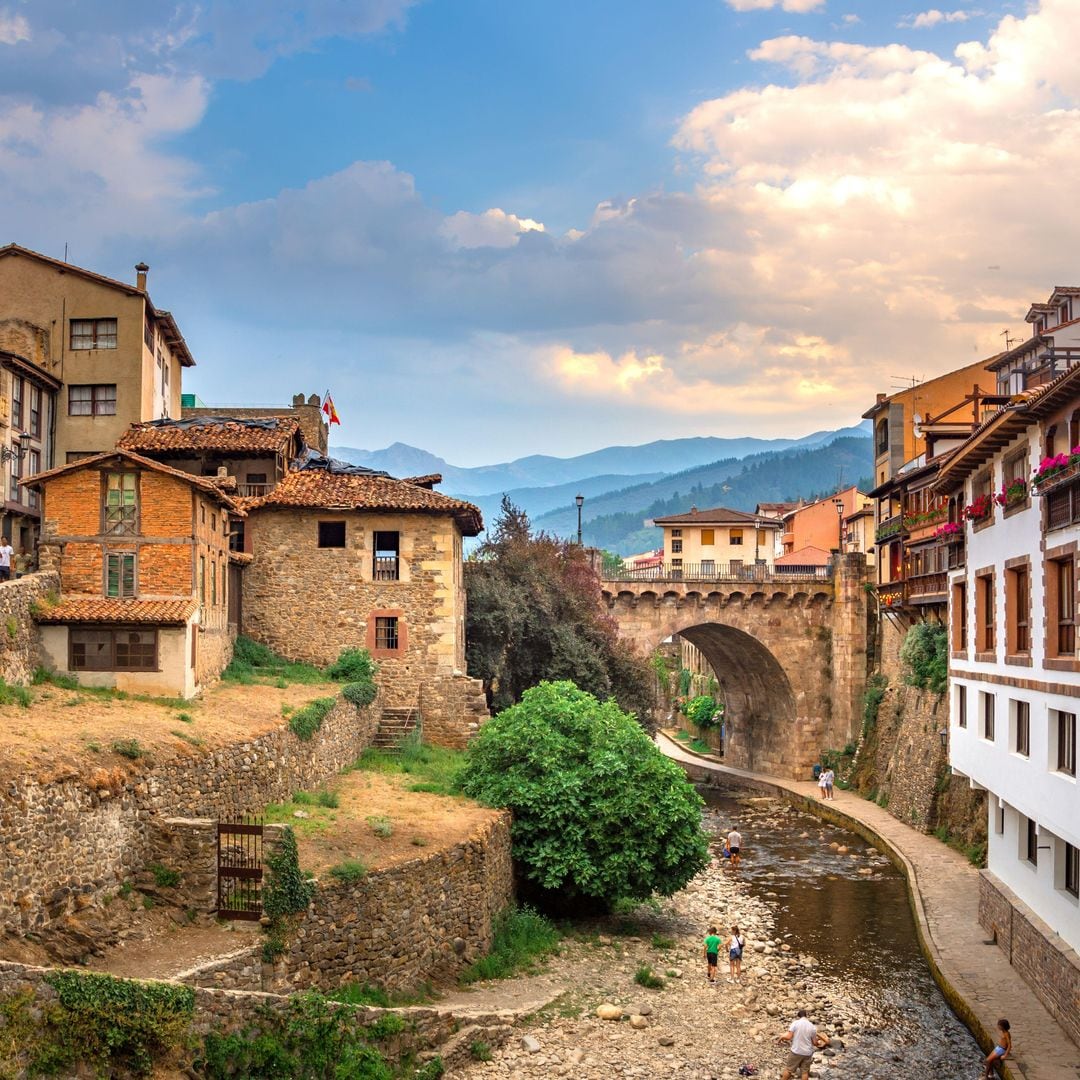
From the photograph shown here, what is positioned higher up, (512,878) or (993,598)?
(993,598)

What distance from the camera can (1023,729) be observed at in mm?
23312

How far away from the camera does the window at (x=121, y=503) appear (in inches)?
1070

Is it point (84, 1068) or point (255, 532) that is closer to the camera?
point (84, 1068)

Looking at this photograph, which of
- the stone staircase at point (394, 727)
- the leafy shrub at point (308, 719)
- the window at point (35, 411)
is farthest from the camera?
the window at point (35, 411)

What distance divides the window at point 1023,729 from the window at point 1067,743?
1714 mm

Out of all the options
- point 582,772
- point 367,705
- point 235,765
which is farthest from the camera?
point 367,705

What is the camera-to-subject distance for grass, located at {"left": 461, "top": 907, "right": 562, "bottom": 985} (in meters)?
23.1

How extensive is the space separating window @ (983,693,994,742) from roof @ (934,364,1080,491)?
519 centimetres

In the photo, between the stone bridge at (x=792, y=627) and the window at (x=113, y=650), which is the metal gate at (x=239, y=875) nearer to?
the window at (x=113, y=650)

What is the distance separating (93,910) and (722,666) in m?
51.9

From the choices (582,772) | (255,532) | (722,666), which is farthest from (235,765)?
(722,666)

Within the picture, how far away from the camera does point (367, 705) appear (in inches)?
1291

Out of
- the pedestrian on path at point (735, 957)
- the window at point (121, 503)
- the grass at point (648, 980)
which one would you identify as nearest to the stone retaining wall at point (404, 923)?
the grass at point (648, 980)

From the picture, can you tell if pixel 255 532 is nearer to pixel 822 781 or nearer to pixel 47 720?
pixel 47 720
